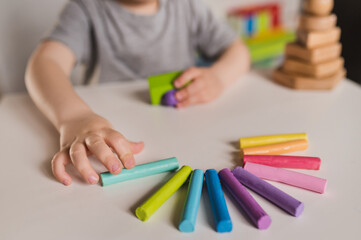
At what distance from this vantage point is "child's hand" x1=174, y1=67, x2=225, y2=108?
715 millimetres

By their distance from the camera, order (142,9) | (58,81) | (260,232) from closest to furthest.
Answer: (260,232)
(58,81)
(142,9)

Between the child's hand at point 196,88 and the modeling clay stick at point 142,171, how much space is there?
230mm

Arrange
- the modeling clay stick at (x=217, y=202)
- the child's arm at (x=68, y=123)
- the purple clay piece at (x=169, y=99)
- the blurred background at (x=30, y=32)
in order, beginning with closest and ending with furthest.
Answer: the modeling clay stick at (x=217, y=202) → the child's arm at (x=68, y=123) → the purple clay piece at (x=169, y=99) → the blurred background at (x=30, y=32)

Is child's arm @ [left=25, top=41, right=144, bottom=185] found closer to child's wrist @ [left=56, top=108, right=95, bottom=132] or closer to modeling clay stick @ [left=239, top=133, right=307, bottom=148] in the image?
child's wrist @ [left=56, top=108, right=95, bottom=132]

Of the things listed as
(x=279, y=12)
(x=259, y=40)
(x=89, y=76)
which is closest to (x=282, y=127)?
(x=89, y=76)

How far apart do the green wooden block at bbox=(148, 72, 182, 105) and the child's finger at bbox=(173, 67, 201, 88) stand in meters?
0.01

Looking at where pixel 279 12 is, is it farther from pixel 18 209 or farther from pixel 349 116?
pixel 18 209

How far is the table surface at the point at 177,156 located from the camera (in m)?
0.40

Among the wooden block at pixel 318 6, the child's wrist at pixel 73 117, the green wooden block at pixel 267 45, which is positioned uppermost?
the wooden block at pixel 318 6

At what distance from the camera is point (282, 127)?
2.02 ft

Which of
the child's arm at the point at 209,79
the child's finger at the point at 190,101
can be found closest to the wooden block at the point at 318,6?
the child's arm at the point at 209,79

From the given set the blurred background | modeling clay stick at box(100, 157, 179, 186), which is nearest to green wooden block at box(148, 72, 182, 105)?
modeling clay stick at box(100, 157, 179, 186)

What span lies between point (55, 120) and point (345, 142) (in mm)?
490

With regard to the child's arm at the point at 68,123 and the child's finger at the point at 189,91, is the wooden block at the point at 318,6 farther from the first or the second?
the child's arm at the point at 68,123
